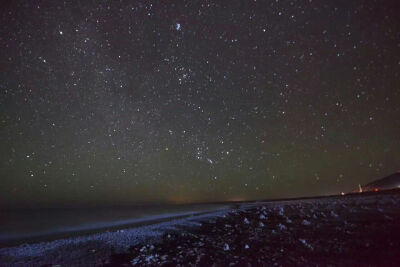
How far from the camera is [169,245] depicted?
40.3 feet

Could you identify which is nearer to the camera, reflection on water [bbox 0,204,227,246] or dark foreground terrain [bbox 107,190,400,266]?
dark foreground terrain [bbox 107,190,400,266]

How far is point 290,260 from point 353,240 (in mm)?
3132

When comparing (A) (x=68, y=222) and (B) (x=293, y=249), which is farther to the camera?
(A) (x=68, y=222)

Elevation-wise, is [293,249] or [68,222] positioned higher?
[293,249]

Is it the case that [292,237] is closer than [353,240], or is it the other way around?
[353,240]

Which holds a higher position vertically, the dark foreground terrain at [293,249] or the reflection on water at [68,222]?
the dark foreground terrain at [293,249]

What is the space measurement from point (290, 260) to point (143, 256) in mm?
5886

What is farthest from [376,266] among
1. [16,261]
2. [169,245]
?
[16,261]

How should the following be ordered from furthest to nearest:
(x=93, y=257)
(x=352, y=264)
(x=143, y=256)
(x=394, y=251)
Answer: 1. (x=93, y=257)
2. (x=143, y=256)
3. (x=394, y=251)
4. (x=352, y=264)

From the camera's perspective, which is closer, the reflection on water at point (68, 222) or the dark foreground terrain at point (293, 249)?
the dark foreground terrain at point (293, 249)

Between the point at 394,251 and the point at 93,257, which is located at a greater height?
the point at 394,251

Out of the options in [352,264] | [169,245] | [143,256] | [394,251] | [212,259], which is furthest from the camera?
[169,245]

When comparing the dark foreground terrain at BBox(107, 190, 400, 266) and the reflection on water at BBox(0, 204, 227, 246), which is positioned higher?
the dark foreground terrain at BBox(107, 190, 400, 266)

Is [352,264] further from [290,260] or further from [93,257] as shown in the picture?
[93,257]
